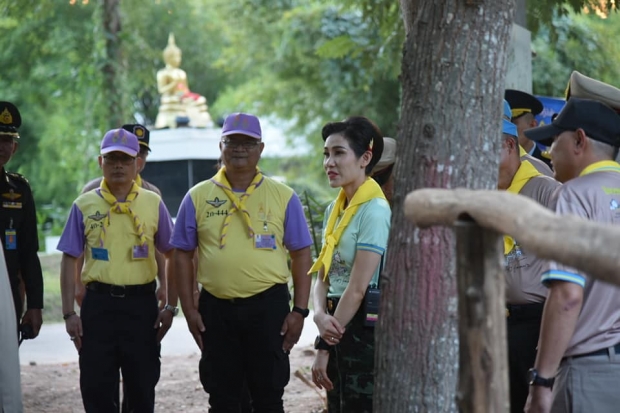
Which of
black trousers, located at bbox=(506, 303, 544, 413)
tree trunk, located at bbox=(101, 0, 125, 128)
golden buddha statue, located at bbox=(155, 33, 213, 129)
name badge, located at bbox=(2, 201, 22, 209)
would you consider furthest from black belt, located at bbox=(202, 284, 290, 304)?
golden buddha statue, located at bbox=(155, 33, 213, 129)

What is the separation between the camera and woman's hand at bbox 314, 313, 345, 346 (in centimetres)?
471

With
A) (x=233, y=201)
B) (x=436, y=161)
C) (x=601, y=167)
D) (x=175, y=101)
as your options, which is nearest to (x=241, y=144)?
(x=233, y=201)

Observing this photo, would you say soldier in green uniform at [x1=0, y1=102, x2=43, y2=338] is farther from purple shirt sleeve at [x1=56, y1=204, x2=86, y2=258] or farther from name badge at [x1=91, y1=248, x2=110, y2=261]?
name badge at [x1=91, y1=248, x2=110, y2=261]

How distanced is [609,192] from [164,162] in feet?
47.9

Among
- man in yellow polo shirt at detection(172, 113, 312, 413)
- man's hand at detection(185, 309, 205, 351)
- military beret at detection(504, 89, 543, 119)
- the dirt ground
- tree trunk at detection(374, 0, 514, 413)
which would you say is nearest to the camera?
tree trunk at detection(374, 0, 514, 413)

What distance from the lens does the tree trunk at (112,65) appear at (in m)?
16.8

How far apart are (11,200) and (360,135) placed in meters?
2.49

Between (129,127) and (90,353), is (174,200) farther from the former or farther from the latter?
(90,353)

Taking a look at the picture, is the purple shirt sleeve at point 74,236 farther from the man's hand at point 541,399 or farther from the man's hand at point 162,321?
the man's hand at point 541,399

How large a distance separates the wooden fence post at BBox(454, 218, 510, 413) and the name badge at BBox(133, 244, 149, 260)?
3573 millimetres

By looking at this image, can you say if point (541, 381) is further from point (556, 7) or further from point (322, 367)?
point (556, 7)

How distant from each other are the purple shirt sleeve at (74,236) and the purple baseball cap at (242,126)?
105 centimetres

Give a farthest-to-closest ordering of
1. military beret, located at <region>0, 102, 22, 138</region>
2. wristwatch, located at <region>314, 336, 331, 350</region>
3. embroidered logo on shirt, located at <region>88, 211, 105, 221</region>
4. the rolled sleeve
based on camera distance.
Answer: military beret, located at <region>0, 102, 22, 138</region> → embroidered logo on shirt, located at <region>88, 211, 105, 221</region> → wristwatch, located at <region>314, 336, 331, 350</region> → the rolled sleeve

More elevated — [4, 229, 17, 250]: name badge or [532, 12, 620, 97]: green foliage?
[532, 12, 620, 97]: green foliage
